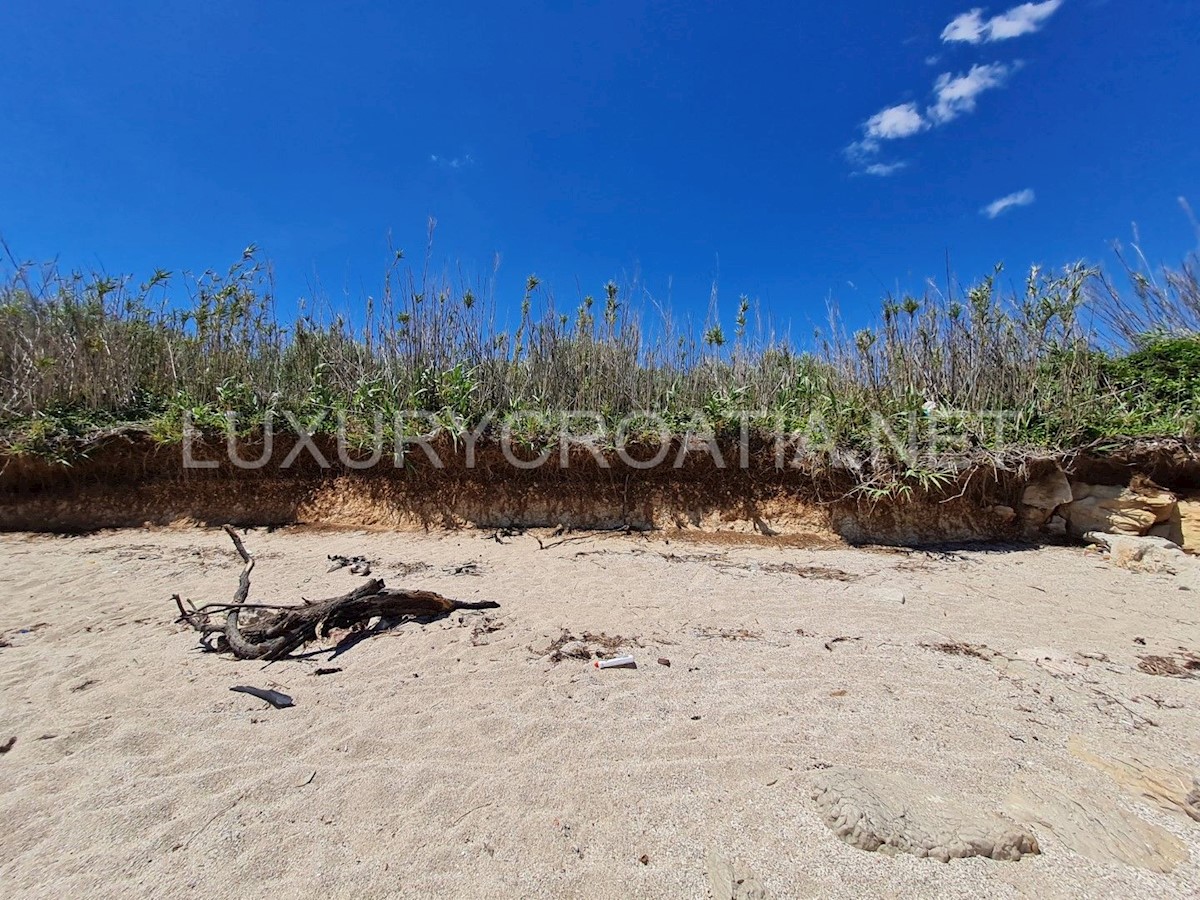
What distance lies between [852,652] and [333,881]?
6.78ft

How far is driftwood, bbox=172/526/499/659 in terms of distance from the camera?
7.37 ft

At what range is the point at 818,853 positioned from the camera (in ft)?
3.88

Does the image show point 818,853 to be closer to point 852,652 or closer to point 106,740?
point 852,652

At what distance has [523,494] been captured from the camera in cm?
470

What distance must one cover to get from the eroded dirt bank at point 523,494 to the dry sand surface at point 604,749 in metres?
1.39

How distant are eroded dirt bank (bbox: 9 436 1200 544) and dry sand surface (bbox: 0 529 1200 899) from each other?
139cm

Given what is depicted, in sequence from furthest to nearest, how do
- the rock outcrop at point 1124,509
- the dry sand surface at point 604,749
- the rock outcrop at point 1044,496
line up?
the rock outcrop at point 1044,496 < the rock outcrop at point 1124,509 < the dry sand surface at point 604,749

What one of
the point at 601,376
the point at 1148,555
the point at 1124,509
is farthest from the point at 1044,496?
the point at 601,376

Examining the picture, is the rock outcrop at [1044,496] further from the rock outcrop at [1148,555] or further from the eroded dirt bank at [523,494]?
the rock outcrop at [1148,555]

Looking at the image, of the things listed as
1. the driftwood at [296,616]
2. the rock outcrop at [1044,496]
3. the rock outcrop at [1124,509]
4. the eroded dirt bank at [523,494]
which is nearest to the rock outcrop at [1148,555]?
the rock outcrop at [1124,509]

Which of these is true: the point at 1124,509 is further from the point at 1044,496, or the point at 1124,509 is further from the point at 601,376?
the point at 601,376

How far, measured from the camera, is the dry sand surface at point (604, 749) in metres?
1.15

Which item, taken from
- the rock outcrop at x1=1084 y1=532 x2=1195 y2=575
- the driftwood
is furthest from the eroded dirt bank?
the driftwood

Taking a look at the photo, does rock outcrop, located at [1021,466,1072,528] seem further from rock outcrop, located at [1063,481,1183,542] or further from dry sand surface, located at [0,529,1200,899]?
dry sand surface, located at [0,529,1200,899]
